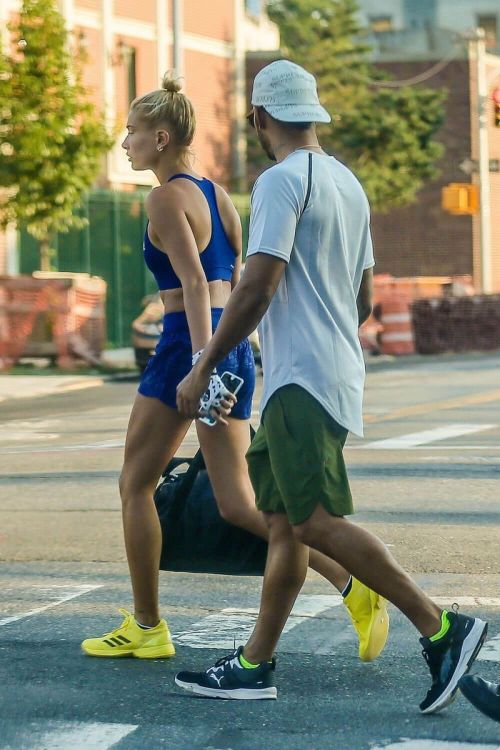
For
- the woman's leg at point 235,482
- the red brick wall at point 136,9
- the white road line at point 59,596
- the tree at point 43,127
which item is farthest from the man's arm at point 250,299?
the red brick wall at point 136,9

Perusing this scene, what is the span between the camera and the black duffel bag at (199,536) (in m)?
5.51

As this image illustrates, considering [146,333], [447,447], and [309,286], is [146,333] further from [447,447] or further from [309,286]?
[309,286]

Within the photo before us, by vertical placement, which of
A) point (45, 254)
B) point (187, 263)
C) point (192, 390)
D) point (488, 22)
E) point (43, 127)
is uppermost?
point (488, 22)

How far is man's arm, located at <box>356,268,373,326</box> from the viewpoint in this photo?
515cm

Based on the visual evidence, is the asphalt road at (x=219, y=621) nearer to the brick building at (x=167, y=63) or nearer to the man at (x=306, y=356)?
the man at (x=306, y=356)

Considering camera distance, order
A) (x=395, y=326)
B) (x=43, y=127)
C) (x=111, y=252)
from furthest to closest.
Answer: (x=111, y=252)
(x=395, y=326)
(x=43, y=127)

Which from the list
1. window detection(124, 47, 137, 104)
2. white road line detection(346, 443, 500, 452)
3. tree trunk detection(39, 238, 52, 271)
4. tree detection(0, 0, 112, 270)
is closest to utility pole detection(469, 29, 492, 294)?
window detection(124, 47, 137, 104)

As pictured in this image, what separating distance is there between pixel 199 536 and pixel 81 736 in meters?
1.20

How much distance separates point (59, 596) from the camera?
6.64 meters

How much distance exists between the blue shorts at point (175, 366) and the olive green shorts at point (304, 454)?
2.03 feet

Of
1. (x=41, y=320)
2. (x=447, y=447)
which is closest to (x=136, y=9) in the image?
(x=41, y=320)

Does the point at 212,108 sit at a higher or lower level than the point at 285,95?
higher

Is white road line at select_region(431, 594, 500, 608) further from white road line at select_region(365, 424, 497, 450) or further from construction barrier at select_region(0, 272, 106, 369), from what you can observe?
construction barrier at select_region(0, 272, 106, 369)

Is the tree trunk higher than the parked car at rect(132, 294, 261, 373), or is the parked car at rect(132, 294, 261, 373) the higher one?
the tree trunk
